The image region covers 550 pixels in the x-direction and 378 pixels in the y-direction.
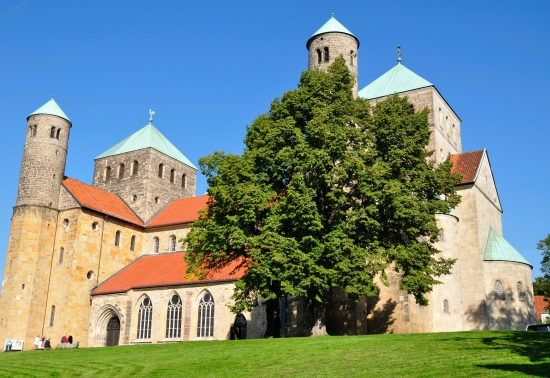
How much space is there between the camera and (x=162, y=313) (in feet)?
125

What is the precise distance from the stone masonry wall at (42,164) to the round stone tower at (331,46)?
19586mm

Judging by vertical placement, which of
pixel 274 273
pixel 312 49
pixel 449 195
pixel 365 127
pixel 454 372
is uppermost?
pixel 312 49

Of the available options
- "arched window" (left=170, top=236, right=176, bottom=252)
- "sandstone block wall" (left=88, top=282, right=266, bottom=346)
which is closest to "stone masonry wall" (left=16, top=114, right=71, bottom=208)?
"sandstone block wall" (left=88, top=282, right=266, bottom=346)

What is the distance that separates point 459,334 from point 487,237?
69.0 ft

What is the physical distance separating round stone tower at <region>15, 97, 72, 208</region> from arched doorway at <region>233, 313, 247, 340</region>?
16.9 metres

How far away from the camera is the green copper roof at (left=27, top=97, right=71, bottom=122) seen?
1721 inches

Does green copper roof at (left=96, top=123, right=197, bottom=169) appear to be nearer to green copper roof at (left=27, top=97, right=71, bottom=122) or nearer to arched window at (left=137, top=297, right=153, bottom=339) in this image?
green copper roof at (left=27, top=97, right=71, bottom=122)

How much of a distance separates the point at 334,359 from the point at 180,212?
31.6 meters

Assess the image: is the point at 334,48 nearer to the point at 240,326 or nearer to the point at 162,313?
the point at 240,326

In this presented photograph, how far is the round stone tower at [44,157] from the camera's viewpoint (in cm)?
4225

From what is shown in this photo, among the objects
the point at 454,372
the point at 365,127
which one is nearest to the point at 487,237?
the point at 365,127

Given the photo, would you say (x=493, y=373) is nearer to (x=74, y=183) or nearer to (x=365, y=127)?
(x=365, y=127)

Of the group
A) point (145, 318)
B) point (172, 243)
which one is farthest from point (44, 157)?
point (145, 318)

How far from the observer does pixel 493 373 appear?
513 inches
